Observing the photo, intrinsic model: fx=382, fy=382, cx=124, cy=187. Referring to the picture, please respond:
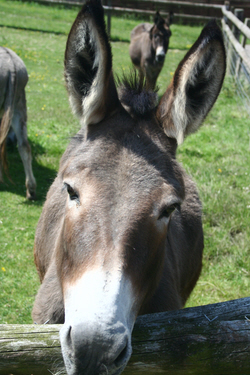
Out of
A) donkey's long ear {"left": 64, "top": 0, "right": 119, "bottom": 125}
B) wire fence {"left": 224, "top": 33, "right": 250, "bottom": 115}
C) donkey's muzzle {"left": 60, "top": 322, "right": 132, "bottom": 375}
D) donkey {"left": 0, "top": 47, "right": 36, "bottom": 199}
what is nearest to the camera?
donkey's muzzle {"left": 60, "top": 322, "right": 132, "bottom": 375}

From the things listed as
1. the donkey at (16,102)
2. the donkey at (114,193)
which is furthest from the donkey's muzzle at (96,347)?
the donkey at (16,102)

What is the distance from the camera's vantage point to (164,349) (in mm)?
1969

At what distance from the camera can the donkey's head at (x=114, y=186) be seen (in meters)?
1.69

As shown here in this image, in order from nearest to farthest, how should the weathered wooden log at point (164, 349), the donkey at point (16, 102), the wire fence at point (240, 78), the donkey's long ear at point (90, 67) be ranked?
the weathered wooden log at point (164, 349), the donkey's long ear at point (90, 67), the donkey at point (16, 102), the wire fence at point (240, 78)

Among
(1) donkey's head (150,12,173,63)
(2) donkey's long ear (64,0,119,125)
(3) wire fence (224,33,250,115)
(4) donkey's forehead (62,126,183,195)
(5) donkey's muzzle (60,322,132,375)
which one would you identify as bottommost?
(3) wire fence (224,33,250,115)

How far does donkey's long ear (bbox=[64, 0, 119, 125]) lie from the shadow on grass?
4.37 meters

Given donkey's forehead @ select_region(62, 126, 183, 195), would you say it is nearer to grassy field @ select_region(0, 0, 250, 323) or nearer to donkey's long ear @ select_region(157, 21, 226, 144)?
donkey's long ear @ select_region(157, 21, 226, 144)

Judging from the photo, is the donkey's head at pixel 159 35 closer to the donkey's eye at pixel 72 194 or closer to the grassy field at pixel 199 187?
the grassy field at pixel 199 187

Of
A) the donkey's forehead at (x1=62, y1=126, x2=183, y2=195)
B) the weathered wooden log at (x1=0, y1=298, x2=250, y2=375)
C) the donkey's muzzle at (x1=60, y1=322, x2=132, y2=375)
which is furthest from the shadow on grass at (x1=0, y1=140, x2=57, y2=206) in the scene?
the donkey's muzzle at (x1=60, y1=322, x2=132, y2=375)

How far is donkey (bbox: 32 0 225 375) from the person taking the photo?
1699 mm

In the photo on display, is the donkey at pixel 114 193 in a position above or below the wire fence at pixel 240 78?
above

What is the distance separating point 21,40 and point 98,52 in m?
16.3

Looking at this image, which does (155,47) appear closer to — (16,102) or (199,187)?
(16,102)

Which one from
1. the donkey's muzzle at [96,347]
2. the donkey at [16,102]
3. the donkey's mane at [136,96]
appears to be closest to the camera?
the donkey's muzzle at [96,347]
